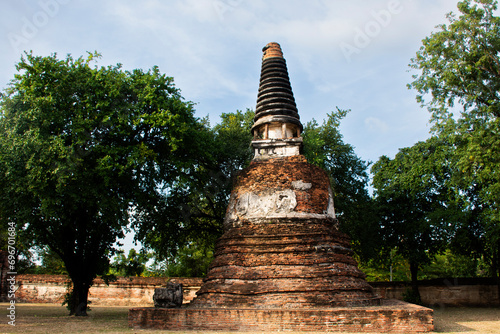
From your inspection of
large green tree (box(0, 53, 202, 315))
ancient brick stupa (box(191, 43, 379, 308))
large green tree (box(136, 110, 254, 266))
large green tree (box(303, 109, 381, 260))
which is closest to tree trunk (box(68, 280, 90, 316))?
large green tree (box(0, 53, 202, 315))

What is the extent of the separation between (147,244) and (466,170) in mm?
14845

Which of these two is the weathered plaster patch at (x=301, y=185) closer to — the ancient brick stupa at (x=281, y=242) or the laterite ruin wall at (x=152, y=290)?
the ancient brick stupa at (x=281, y=242)

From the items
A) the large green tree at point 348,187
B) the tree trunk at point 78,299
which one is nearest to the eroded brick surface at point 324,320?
the tree trunk at point 78,299

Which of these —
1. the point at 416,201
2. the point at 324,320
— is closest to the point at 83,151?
the point at 324,320

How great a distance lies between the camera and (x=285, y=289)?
10078 mm

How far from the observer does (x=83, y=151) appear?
13273 millimetres

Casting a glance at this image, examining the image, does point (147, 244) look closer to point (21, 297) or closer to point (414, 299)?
point (21, 297)

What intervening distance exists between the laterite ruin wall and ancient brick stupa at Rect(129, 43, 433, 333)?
971cm

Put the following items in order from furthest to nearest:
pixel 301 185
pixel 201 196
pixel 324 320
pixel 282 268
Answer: pixel 201 196 < pixel 301 185 < pixel 282 268 < pixel 324 320

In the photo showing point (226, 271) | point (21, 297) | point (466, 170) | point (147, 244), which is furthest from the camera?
point (21, 297)

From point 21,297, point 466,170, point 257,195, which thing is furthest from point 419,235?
point 21,297

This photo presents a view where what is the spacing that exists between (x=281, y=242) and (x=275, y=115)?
5928 millimetres

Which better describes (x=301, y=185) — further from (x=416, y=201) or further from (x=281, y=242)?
(x=416, y=201)

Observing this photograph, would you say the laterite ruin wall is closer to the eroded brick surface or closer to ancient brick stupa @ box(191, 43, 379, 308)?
ancient brick stupa @ box(191, 43, 379, 308)
